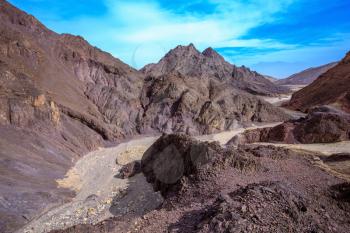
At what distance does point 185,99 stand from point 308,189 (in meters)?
21.0

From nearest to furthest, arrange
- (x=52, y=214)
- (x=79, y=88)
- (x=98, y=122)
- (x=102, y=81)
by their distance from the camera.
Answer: (x=52, y=214) → (x=98, y=122) → (x=79, y=88) → (x=102, y=81)

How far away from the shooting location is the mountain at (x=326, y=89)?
38334 millimetres

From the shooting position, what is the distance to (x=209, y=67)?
71.2 meters

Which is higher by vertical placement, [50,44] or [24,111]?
[50,44]

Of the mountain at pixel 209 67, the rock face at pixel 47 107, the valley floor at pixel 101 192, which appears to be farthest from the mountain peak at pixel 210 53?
the valley floor at pixel 101 192

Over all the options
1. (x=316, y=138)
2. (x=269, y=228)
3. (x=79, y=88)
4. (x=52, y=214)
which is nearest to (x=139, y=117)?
(x=79, y=88)

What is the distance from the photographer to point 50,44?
99.3 feet

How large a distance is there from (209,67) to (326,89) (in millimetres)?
33311

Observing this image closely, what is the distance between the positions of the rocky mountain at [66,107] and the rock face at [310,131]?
5966 mm

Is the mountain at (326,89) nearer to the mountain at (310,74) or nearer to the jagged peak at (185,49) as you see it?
the jagged peak at (185,49)

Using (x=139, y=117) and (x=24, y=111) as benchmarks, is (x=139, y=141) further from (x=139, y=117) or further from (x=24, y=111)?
(x=24, y=111)

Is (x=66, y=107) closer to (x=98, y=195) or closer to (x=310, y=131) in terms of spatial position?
(x=98, y=195)

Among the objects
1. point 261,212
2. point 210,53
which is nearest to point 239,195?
point 261,212

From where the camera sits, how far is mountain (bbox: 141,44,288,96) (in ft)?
220
